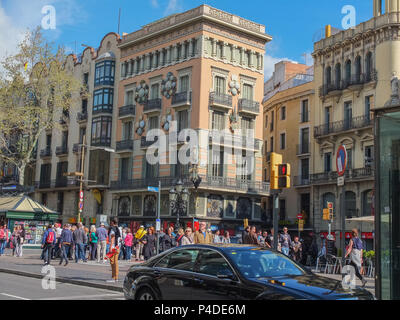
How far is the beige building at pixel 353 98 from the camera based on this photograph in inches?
1642

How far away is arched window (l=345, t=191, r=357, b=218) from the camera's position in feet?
142

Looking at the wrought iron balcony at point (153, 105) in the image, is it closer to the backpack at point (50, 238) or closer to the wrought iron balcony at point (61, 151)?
the wrought iron balcony at point (61, 151)

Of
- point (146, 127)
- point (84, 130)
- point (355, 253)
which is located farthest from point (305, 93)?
point (355, 253)

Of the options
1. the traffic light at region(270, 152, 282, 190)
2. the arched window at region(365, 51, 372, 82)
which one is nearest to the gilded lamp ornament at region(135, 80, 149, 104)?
the arched window at region(365, 51, 372, 82)

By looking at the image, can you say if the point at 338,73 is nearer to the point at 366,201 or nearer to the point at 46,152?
the point at 366,201

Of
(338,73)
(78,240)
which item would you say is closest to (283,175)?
(78,240)

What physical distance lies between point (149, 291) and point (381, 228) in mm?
4515

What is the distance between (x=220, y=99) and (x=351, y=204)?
13.4m

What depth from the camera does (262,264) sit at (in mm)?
8742

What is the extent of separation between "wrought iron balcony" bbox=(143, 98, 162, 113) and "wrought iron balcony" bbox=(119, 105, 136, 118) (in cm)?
182

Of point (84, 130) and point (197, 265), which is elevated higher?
point (84, 130)
